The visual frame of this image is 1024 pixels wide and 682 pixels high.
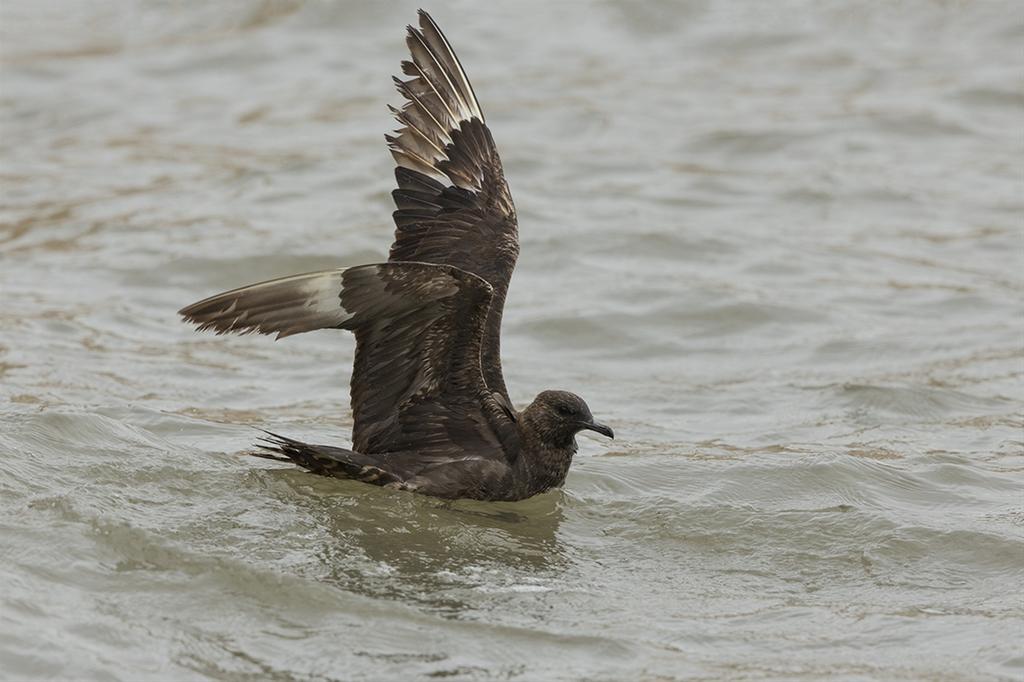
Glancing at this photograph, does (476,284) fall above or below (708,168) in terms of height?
below

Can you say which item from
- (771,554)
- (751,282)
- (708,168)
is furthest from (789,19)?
(771,554)

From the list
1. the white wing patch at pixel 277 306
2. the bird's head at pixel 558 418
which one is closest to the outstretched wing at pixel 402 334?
the white wing patch at pixel 277 306

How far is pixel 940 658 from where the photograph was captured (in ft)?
20.2

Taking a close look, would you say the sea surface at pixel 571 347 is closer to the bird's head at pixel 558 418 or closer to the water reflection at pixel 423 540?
the water reflection at pixel 423 540

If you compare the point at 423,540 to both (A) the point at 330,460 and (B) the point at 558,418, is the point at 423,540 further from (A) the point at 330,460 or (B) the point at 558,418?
(B) the point at 558,418

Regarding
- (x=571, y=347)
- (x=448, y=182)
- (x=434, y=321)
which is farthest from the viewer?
(x=571, y=347)

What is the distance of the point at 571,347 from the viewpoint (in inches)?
437

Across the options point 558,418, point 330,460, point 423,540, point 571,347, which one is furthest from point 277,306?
point 571,347

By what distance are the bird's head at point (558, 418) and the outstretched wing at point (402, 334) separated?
14 centimetres

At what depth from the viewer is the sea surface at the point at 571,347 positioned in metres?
6.25

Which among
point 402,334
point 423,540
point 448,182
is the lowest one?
point 423,540

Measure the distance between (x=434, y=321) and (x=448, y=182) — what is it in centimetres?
131

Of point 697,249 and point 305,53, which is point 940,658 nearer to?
point 697,249

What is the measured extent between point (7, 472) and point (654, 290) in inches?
230
